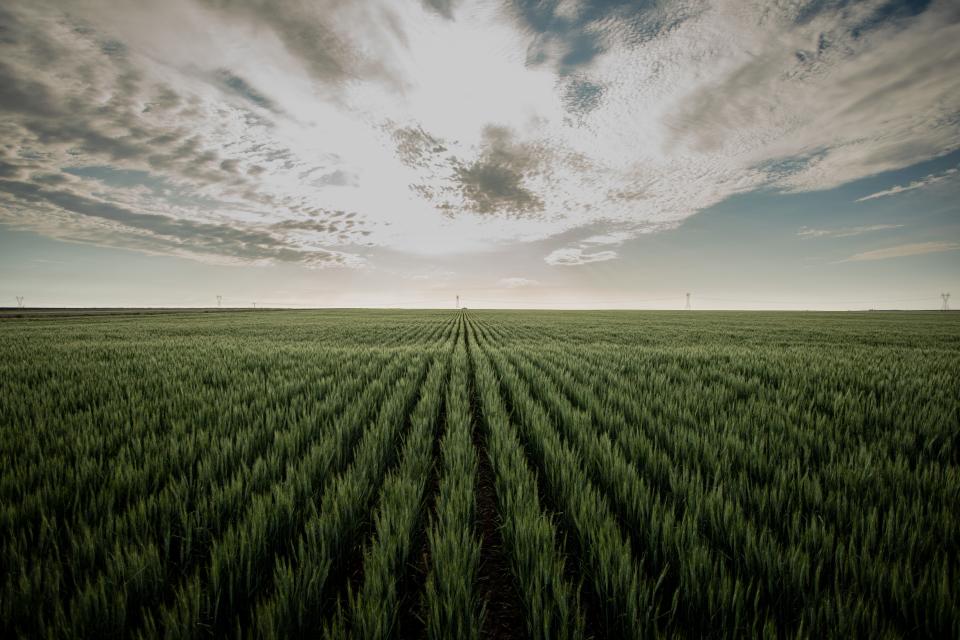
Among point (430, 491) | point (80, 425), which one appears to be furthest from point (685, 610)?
point (80, 425)

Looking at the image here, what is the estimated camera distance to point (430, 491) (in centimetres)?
323

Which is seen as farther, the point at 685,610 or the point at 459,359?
the point at 459,359

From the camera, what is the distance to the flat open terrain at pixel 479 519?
1563 millimetres

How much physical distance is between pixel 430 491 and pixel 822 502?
116 inches

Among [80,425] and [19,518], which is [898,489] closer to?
[19,518]

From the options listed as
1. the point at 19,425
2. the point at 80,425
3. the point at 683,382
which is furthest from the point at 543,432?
the point at 19,425

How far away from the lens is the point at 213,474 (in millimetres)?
2896

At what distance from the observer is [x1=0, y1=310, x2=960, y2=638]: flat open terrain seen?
61.6 inches

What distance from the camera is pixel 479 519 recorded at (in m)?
2.94

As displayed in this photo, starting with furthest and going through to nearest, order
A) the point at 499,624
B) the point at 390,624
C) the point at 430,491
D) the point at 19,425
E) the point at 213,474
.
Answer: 1. the point at 19,425
2. the point at 430,491
3. the point at 213,474
4. the point at 499,624
5. the point at 390,624

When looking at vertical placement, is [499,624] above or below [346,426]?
below

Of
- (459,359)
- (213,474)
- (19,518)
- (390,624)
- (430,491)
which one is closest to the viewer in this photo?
(390,624)

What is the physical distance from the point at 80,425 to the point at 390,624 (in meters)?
4.48

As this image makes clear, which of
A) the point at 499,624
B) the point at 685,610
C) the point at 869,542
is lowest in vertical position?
the point at 499,624
